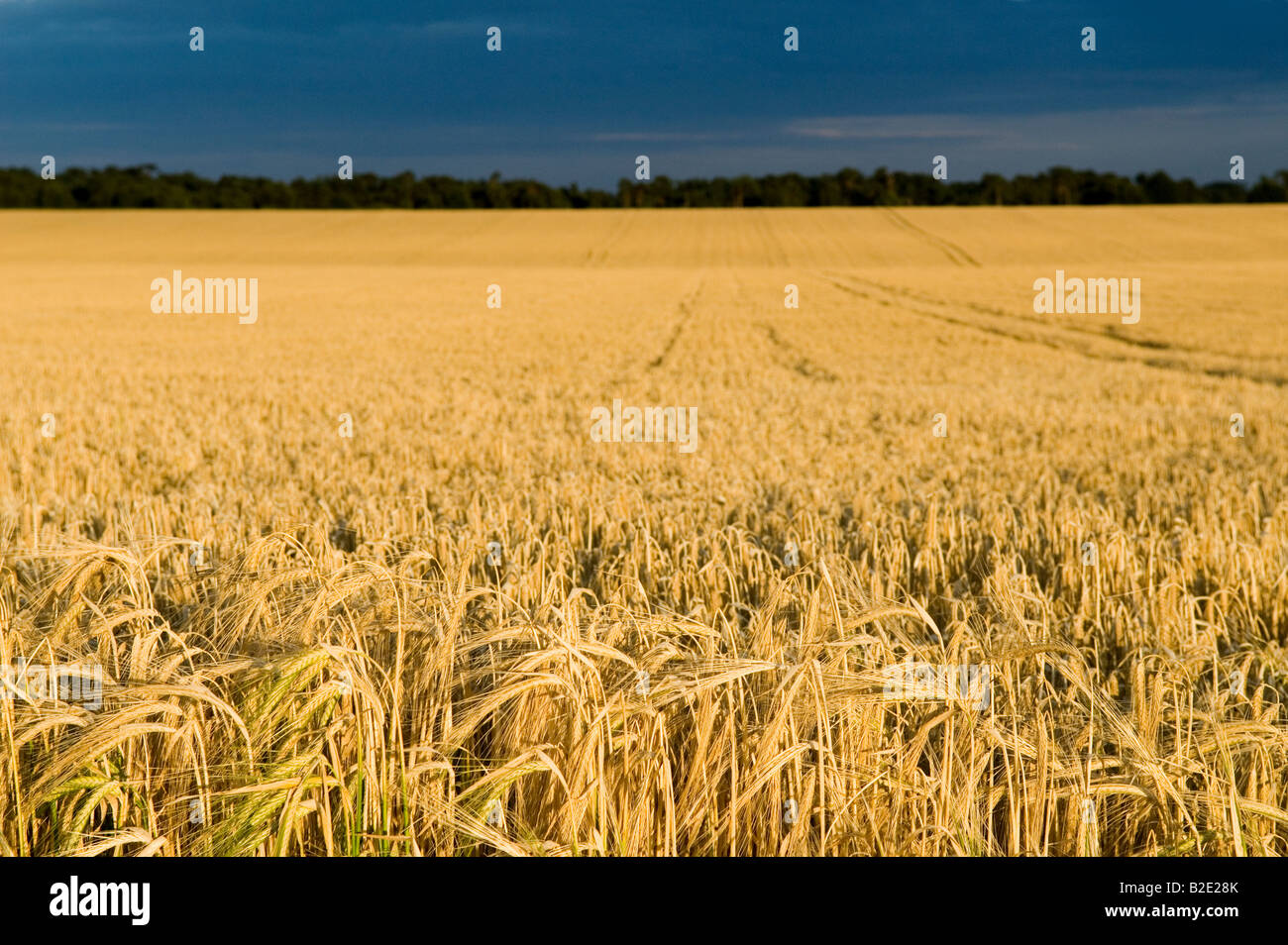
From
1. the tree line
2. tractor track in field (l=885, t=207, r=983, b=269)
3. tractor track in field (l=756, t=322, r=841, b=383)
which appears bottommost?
tractor track in field (l=756, t=322, r=841, b=383)

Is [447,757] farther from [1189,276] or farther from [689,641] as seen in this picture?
[1189,276]

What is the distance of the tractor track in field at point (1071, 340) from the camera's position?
17.4 m

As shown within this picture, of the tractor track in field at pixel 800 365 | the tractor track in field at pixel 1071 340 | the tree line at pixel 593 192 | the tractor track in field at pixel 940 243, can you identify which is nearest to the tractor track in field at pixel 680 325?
the tractor track in field at pixel 800 365

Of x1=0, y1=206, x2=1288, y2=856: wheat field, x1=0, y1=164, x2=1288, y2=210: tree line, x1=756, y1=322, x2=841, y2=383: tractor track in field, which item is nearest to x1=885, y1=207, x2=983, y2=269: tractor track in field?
x1=0, y1=164, x2=1288, y2=210: tree line

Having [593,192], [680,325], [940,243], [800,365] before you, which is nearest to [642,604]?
[800,365]

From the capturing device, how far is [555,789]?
7.43 feet

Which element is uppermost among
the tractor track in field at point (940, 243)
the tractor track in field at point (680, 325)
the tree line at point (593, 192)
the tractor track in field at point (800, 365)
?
the tree line at point (593, 192)

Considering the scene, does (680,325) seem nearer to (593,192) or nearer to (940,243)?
(940,243)

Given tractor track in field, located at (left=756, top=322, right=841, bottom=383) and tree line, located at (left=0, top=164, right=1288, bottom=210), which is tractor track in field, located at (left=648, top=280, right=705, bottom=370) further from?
tree line, located at (left=0, top=164, right=1288, bottom=210)

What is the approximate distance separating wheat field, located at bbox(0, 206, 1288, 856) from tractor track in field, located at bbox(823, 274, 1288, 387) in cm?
47

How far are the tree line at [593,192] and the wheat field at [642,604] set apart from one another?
8460 centimetres

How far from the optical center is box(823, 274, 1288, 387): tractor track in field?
17406 mm

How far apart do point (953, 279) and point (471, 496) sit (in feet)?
135

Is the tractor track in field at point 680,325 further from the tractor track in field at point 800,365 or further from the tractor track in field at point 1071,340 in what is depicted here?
the tractor track in field at point 1071,340
